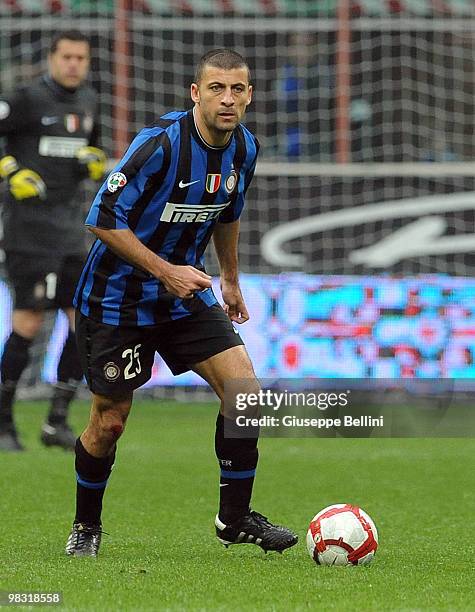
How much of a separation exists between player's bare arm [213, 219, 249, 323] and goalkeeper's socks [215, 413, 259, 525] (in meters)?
0.52

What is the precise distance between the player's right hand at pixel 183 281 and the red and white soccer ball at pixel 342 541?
0.86 m

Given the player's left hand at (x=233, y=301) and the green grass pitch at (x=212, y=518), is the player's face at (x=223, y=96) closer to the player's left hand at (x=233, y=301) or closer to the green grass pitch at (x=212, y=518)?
the player's left hand at (x=233, y=301)

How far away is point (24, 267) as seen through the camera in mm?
8336

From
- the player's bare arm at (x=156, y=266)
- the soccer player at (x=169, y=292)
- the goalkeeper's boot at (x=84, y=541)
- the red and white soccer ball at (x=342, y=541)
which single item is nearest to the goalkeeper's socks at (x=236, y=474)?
the soccer player at (x=169, y=292)

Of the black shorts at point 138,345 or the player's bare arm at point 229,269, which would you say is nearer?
the black shorts at point 138,345

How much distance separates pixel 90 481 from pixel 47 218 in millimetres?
3654

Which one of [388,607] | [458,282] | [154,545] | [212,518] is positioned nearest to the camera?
[388,607]

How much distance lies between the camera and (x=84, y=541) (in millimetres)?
4875

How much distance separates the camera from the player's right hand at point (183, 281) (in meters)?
4.58

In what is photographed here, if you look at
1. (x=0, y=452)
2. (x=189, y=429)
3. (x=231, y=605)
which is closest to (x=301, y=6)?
(x=189, y=429)

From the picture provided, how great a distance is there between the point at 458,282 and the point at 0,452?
428 cm

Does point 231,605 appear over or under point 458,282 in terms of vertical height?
under

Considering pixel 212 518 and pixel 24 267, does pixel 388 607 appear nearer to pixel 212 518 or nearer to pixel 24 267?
pixel 212 518

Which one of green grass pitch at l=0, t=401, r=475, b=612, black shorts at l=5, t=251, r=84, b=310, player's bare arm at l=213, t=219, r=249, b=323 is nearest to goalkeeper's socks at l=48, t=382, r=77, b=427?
green grass pitch at l=0, t=401, r=475, b=612
